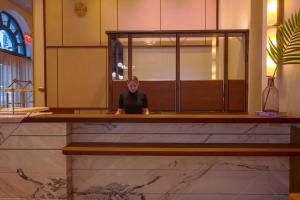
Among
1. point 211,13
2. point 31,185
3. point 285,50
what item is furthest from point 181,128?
point 211,13

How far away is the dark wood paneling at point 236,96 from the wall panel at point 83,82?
9.53 feet

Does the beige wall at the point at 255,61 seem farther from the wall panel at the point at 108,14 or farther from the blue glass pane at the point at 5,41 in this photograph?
the blue glass pane at the point at 5,41

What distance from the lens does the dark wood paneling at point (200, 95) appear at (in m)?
5.90

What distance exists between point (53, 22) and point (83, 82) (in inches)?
64.2

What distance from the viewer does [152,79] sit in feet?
19.9

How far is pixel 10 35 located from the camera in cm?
973

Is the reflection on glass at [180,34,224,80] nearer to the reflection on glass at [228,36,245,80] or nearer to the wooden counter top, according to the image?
the reflection on glass at [228,36,245,80]

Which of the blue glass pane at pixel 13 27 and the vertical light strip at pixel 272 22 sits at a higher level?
the blue glass pane at pixel 13 27

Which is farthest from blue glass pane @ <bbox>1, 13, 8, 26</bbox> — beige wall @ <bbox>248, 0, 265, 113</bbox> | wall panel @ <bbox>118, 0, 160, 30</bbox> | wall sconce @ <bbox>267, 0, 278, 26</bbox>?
wall sconce @ <bbox>267, 0, 278, 26</bbox>

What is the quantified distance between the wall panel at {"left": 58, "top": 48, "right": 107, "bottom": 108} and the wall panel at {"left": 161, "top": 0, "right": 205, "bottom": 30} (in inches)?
70.7

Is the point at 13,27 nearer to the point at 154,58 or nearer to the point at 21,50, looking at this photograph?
the point at 21,50

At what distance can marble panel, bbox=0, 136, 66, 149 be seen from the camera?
8.37ft

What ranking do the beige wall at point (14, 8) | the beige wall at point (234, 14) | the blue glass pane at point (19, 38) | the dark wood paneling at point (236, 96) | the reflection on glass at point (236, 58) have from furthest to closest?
1. the blue glass pane at point (19, 38)
2. the beige wall at point (14, 8)
3. the dark wood paneling at point (236, 96)
4. the reflection on glass at point (236, 58)
5. the beige wall at point (234, 14)

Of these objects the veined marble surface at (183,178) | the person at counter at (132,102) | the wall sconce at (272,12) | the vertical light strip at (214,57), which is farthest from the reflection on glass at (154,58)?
the veined marble surface at (183,178)
